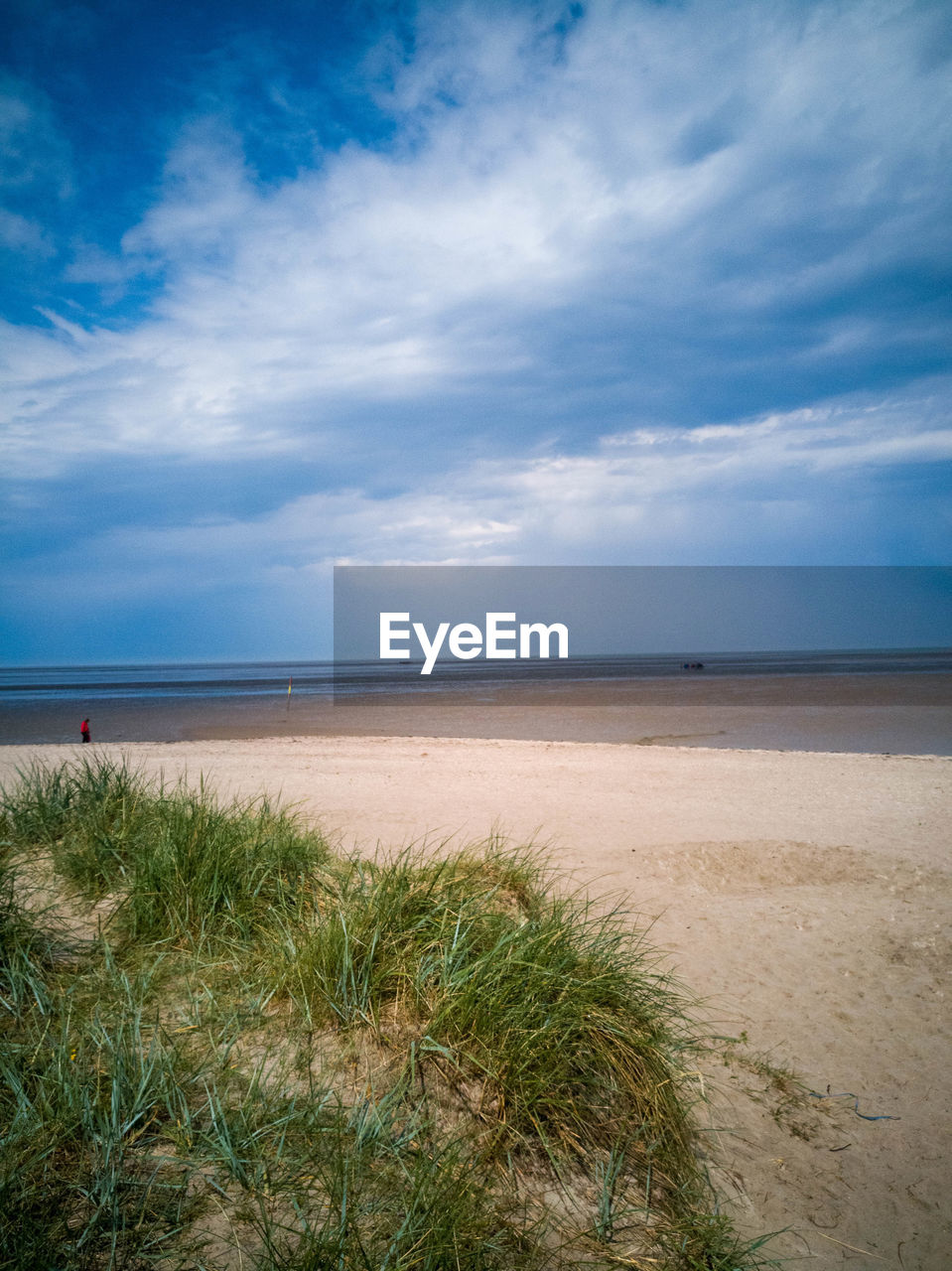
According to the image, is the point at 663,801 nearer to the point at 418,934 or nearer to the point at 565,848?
the point at 565,848

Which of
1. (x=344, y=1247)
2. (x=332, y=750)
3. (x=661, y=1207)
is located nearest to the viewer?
(x=344, y=1247)

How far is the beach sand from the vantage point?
309 centimetres

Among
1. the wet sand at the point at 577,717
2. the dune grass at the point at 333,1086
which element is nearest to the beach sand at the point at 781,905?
the dune grass at the point at 333,1086

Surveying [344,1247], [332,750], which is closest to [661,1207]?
[344,1247]

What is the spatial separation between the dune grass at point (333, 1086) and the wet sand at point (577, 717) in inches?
622

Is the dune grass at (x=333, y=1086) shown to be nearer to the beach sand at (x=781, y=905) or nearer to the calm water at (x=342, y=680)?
the beach sand at (x=781, y=905)

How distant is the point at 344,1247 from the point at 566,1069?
3.84ft

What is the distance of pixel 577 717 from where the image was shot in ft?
84.9

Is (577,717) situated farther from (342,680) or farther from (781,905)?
(342,680)

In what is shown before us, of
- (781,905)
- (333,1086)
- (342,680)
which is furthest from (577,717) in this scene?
(342,680)

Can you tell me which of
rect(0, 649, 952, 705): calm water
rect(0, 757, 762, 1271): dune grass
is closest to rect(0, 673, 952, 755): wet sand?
rect(0, 649, 952, 705): calm water

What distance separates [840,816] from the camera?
9156 millimetres

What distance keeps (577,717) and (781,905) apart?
19760 mm

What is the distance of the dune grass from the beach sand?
0.51m
